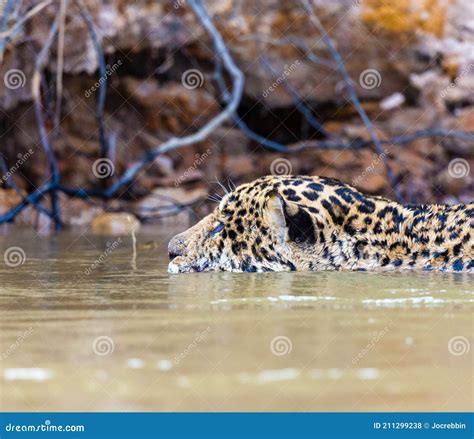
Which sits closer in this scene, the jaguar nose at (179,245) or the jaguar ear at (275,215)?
the jaguar ear at (275,215)

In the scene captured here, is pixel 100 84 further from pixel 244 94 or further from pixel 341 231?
pixel 341 231

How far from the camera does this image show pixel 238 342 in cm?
411

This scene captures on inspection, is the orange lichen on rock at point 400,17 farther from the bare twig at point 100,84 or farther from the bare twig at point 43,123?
the bare twig at point 43,123

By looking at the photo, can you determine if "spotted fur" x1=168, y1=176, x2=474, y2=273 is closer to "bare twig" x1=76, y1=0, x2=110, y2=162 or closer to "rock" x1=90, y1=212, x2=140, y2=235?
"rock" x1=90, y1=212, x2=140, y2=235

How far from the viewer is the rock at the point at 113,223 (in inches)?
423

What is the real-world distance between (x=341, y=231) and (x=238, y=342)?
218 cm

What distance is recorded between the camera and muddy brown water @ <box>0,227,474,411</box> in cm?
335

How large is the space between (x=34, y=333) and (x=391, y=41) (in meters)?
8.40

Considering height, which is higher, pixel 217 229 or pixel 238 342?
pixel 217 229

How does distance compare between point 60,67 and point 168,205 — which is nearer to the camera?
point 168,205

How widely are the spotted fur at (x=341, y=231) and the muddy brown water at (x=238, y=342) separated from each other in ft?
0.53

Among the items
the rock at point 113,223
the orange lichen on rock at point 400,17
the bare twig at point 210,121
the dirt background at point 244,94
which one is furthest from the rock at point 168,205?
the orange lichen on rock at point 400,17

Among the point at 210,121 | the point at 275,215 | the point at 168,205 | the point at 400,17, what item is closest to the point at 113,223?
the point at 168,205

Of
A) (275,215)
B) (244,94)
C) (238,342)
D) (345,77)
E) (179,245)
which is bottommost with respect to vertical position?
(238,342)
